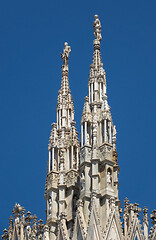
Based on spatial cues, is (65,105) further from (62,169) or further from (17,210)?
(17,210)

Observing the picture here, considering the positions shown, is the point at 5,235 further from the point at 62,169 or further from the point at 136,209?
the point at 136,209

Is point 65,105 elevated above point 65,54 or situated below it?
below

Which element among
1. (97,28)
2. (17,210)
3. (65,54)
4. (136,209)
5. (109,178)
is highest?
(97,28)

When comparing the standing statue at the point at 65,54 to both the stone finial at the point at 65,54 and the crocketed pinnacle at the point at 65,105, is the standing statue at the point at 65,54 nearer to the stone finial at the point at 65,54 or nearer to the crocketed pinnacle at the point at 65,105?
the stone finial at the point at 65,54

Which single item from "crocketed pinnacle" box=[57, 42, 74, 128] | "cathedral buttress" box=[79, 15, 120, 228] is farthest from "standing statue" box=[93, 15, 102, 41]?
"cathedral buttress" box=[79, 15, 120, 228]

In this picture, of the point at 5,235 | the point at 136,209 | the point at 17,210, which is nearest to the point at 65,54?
the point at 17,210

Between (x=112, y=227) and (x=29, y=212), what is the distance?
187 inches

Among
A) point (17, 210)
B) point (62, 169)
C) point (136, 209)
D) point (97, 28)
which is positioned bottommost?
point (136, 209)

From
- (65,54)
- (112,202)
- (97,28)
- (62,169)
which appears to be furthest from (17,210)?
(97,28)

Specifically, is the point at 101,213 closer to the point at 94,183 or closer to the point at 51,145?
the point at 94,183

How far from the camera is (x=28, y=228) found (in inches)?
1816

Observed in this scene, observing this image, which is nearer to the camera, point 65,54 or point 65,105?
point 65,105

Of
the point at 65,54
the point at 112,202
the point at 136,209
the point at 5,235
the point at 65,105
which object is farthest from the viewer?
the point at 65,54

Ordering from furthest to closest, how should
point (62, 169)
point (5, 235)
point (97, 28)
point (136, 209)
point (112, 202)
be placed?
point (97, 28) → point (5, 235) → point (62, 169) → point (136, 209) → point (112, 202)
